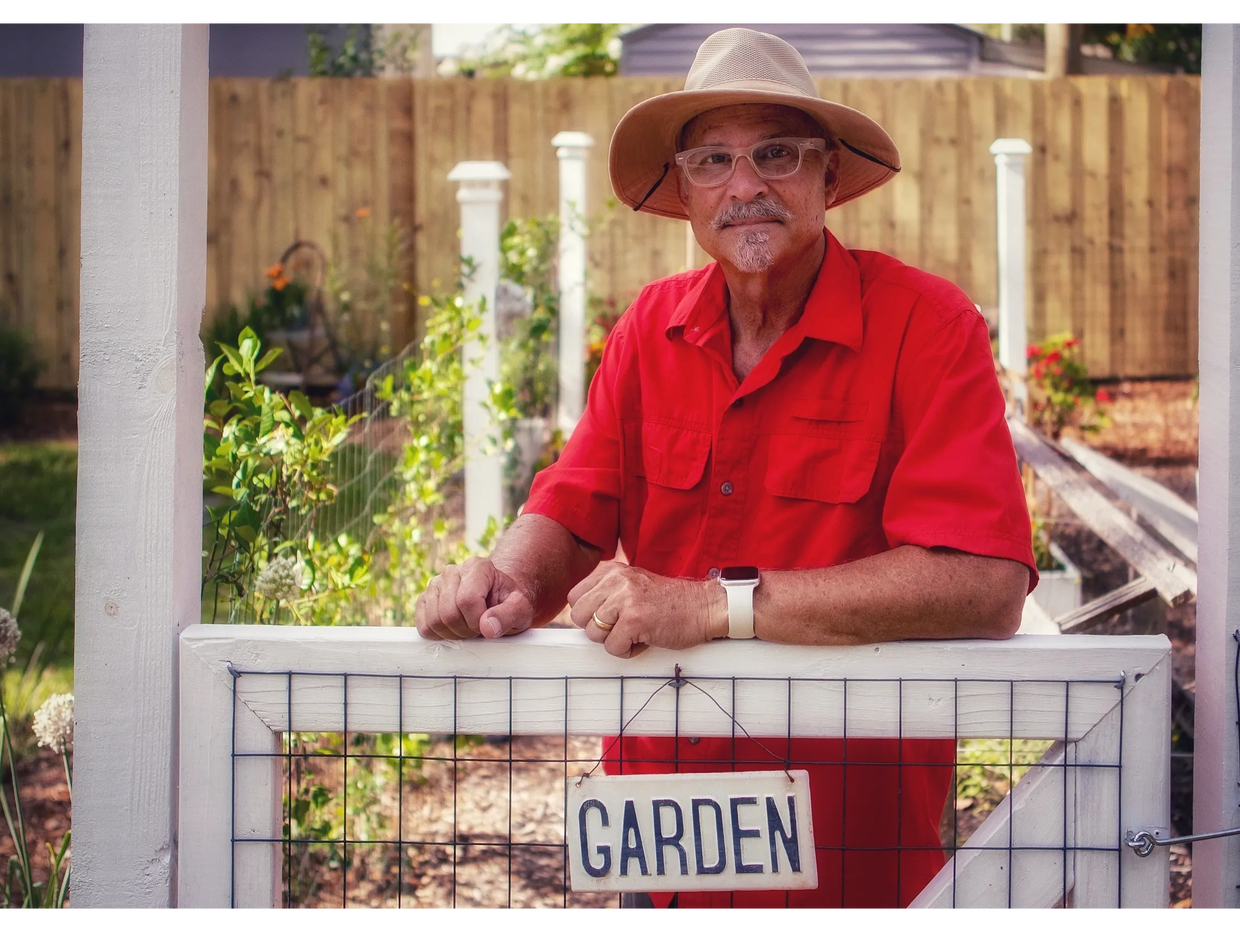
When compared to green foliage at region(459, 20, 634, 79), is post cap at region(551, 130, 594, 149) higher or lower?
lower

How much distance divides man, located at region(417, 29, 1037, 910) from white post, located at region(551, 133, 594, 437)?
3658 mm

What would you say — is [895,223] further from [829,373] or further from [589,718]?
[589,718]

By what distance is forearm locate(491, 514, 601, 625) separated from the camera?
80.6 inches

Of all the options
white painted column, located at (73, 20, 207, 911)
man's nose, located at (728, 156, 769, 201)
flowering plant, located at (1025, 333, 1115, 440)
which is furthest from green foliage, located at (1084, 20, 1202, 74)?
white painted column, located at (73, 20, 207, 911)

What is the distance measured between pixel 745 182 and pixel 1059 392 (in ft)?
20.0

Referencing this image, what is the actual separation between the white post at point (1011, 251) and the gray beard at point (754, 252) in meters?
4.69

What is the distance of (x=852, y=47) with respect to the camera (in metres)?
12.4

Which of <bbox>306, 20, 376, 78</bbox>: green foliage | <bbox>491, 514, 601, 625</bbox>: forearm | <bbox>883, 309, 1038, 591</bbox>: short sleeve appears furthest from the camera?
<bbox>306, 20, 376, 78</bbox>: green foliage

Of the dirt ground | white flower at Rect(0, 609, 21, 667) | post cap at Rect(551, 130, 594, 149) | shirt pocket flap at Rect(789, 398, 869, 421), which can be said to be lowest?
the dirt ground

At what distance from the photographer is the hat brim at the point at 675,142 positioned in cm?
206

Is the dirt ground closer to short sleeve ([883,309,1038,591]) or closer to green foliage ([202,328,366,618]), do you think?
green foliage ([202,328,366,618])

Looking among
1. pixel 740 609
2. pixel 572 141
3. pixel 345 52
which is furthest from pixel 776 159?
pixel 345 52

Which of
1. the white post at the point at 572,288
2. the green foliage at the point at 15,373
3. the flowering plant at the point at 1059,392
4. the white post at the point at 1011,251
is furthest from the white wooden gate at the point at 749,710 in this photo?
the green foliage at the point at 15,373

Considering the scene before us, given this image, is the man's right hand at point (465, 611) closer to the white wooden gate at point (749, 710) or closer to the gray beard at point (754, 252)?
the white wooden gate at point (749, 710)
